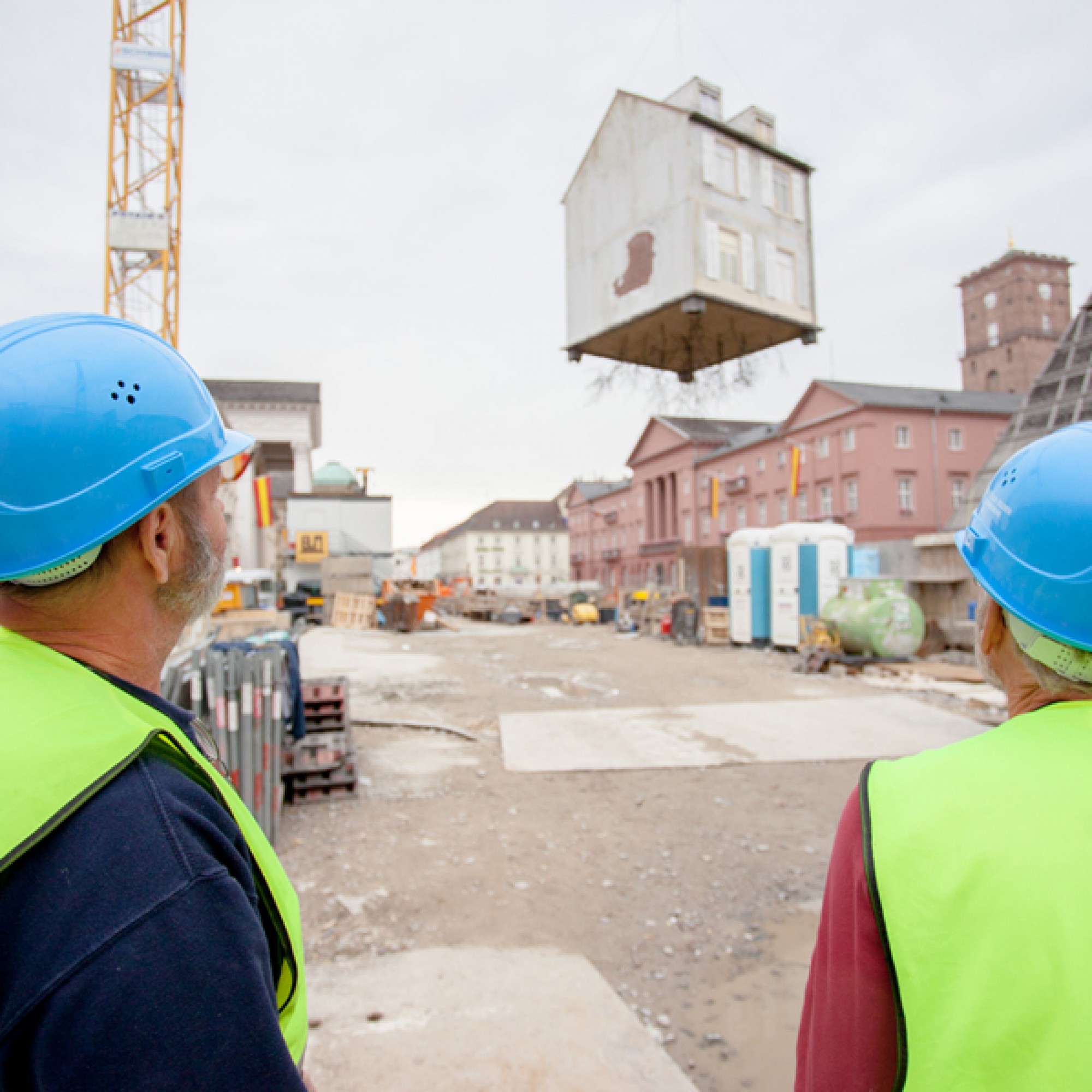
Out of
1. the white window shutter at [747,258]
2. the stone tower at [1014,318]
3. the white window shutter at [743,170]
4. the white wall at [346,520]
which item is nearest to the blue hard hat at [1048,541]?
the white window shutter at [747,258]

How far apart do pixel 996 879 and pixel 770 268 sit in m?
4.30

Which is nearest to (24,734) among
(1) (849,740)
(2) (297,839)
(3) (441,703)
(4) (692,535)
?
(2) (297,839)

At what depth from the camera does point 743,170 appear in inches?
181

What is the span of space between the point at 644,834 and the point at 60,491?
5591mm

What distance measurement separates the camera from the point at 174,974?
834mm

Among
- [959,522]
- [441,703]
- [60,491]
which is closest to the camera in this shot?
[60,491]

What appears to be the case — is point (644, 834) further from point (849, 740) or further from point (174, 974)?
point (174, 974)

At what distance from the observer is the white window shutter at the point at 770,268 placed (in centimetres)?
462

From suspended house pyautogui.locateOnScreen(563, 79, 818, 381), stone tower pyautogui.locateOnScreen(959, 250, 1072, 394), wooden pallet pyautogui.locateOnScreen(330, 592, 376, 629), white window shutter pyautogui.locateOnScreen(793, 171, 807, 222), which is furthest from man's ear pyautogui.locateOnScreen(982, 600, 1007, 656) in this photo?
stone tower pyautogui.locateOnScreen(959, 250, 1072, 394)

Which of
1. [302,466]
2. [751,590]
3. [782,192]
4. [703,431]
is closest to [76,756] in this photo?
[782,192]

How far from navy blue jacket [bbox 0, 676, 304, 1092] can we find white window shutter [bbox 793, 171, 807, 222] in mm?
5075

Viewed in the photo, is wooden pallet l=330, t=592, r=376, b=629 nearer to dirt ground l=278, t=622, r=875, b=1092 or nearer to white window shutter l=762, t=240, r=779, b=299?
dirt ground l=278, t=622, r=875, b=1092

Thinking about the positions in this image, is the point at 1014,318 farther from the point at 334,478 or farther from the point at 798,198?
the point at 798,198

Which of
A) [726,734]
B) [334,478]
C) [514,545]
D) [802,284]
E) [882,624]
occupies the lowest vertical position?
[726,734]
